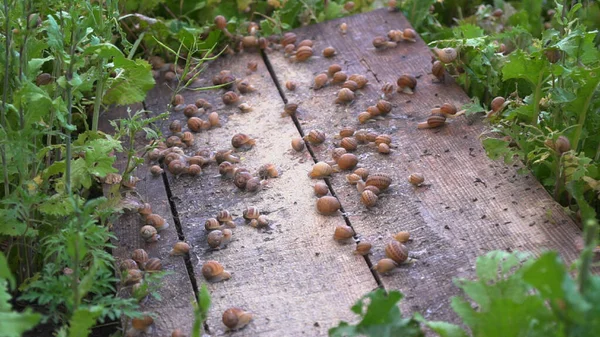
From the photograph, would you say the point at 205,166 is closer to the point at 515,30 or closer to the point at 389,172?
the point at 389,172

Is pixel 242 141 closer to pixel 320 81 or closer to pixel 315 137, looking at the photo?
pixel 315 137

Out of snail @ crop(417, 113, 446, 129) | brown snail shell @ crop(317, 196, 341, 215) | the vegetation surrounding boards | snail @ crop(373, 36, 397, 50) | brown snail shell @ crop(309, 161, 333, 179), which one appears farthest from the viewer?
snail @ crop(373, 36, 397, 50)

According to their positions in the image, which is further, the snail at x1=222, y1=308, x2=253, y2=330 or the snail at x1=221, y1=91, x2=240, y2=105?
→ the snail at x1=221, y1=91, x2=240, y2=105

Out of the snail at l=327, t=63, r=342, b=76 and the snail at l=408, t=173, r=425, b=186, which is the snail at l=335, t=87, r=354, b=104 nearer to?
the snail at l=327, t=63, r=342, b=76

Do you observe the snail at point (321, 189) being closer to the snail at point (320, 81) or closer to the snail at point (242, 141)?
the snail at point (242, 141)

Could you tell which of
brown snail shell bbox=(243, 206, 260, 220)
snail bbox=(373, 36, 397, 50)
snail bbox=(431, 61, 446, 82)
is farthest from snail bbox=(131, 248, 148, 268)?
snail bbox=(373, 36, 397, 50)

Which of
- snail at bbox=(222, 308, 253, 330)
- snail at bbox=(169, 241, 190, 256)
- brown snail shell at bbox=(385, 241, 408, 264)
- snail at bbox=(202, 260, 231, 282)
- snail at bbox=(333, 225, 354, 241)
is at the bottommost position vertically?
snail at bbox=(169, 241, 190, 256)

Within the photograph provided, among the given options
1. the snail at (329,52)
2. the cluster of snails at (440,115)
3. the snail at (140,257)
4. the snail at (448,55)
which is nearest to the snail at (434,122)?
the cluster of snails at (440,115)

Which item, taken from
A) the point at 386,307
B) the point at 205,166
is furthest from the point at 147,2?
the point at 386,307
